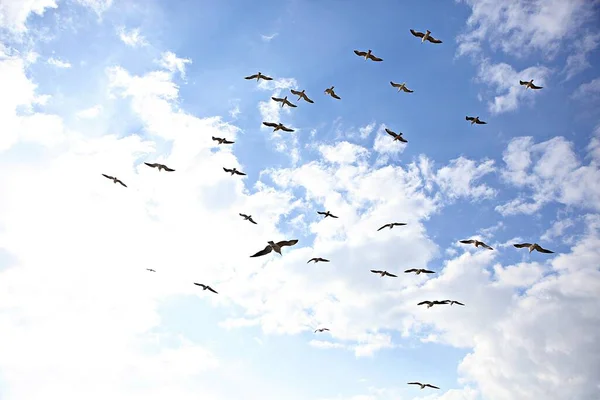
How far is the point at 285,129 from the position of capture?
184ft

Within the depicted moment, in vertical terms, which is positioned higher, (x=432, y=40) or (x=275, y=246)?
(x=432, y=40)

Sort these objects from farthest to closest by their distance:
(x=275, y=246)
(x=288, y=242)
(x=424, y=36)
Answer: (x=424, y=36) < (x=275, y=246) < (x=288, y=242)

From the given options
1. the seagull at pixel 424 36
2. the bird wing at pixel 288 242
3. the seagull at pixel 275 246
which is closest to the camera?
the bird wing at pixel 288 242

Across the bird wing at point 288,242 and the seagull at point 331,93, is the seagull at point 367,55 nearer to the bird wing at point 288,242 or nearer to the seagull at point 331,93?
the seagull at point 331,93

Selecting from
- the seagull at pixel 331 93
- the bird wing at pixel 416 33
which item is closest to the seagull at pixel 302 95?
the seagull at pixel 331 93

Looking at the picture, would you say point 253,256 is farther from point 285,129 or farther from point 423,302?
point 423,302

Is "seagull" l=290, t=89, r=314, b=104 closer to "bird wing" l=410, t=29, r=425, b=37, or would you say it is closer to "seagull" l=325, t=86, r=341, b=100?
"seagull" l=325, t=86, r=341, b=100

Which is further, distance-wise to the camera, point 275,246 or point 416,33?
point 416,33

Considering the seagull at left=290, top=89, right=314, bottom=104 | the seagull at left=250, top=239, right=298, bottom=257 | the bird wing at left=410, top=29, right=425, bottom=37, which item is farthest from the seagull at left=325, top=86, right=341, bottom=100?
the seagull at left=250, top=239, right=298, bottom=257

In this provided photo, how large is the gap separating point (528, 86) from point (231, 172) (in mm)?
42278

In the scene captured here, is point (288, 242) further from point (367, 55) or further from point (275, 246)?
point (367, 55)

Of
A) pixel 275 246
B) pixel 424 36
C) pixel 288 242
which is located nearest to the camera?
pixel 288 242

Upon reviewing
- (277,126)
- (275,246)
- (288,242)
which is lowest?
(288,242)

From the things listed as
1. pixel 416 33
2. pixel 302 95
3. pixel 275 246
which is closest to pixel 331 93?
pixel 302 95
